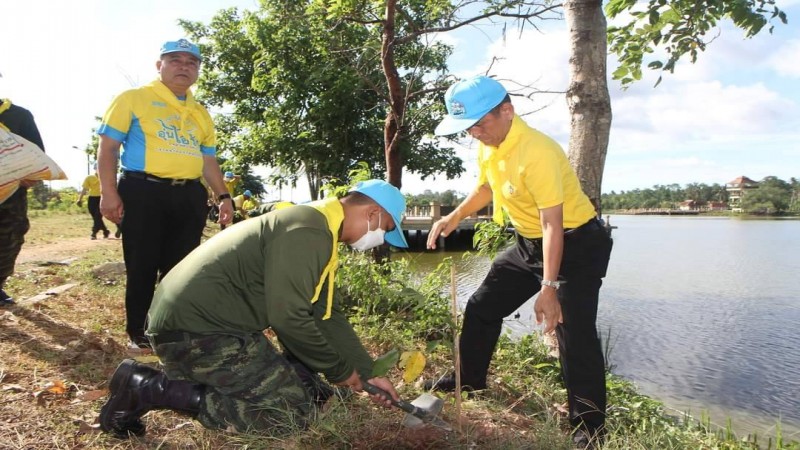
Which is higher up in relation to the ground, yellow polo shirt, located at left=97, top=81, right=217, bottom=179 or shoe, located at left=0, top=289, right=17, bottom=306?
yellow polo shirt, located at left=97, top=81, right=217, bottom=179

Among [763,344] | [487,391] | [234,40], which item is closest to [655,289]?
[763,344]

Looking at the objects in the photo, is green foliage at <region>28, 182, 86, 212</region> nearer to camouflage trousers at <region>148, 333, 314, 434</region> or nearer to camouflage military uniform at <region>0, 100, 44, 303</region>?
camouflage military uniform at <region>0, 100, 44, 303</region>

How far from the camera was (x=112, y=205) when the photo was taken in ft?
9.68

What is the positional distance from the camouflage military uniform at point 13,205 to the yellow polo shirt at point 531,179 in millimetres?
3114

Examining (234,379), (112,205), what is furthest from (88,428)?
(112,205)

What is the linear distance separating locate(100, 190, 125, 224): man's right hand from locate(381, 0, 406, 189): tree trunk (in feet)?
12.8

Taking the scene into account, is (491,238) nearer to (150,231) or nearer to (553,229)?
(553,229)

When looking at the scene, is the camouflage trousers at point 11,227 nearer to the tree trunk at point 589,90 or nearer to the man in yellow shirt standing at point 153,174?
the man in yellow shirt standing at point 153,174

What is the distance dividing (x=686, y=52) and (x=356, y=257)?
3786mm

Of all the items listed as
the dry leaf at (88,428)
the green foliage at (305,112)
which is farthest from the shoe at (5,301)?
the green foliage at (305,112)

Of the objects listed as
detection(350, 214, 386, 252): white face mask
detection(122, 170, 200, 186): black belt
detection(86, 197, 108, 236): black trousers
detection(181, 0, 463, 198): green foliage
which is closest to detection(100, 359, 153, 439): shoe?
detection(350, 214, 386, 252): white face mask

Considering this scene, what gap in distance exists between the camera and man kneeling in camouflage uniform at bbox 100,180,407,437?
2008mm

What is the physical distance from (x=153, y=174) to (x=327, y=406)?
170cm

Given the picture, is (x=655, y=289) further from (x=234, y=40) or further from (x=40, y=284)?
(x=234, y=40)
